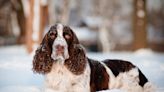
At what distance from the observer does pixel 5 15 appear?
1.98 metres

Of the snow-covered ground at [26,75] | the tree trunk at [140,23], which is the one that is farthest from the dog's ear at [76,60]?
the tree trunk at [140,23]

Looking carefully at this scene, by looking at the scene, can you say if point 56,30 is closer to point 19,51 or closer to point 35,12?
point 35,12

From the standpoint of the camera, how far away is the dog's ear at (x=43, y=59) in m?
1.16

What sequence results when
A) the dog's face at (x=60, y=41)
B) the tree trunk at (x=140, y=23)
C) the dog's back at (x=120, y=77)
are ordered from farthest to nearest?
the tree trunk at (x=140, y=23) → the dog's back at (x=120, y=77) → the dog's face at (x=60, y=41)

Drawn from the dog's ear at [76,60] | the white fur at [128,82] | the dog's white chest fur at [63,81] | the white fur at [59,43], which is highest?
the white fur at [59,43]

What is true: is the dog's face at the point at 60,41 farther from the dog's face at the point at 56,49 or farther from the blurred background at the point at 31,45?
the blurred background at the point at 31,45

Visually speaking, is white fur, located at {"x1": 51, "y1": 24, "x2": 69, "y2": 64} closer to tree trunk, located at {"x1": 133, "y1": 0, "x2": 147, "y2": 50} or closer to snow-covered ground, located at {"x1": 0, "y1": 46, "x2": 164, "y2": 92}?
snow-covered ground, located at {"x1": 0, "y1": 46, "x2": 164, "y2": 92}

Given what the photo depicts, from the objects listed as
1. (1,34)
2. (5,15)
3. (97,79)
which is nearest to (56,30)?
(97,79)

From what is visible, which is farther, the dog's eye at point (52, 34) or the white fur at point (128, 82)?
the white fur at point (128, 82)

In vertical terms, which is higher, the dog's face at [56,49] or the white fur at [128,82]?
the dog's face at [56,49]

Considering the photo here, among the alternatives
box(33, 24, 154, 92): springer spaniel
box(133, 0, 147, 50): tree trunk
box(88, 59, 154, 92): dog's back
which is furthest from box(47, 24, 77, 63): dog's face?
box(133, 0, 147, 50): tree trunk

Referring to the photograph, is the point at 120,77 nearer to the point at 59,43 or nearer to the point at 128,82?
the point at 128,82

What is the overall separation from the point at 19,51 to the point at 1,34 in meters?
0.12

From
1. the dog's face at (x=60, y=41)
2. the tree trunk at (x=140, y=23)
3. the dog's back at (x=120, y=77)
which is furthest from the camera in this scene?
the tree trunk at (x=140, y=23)
